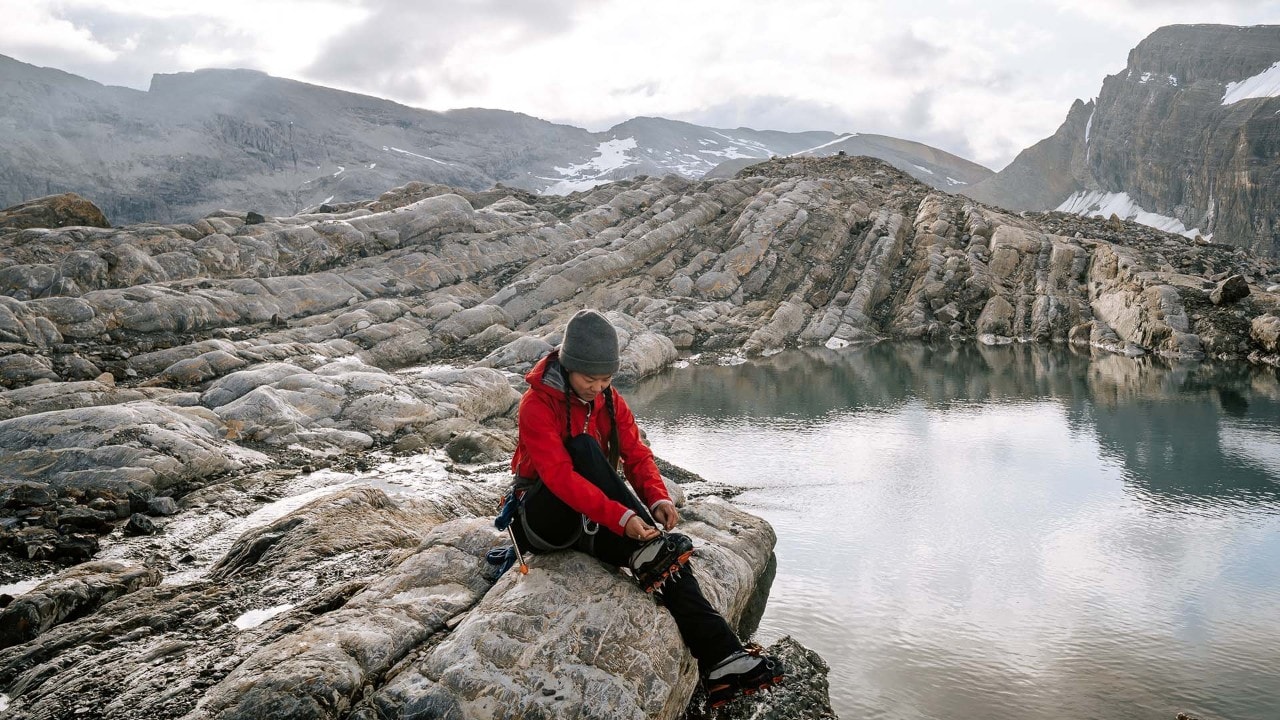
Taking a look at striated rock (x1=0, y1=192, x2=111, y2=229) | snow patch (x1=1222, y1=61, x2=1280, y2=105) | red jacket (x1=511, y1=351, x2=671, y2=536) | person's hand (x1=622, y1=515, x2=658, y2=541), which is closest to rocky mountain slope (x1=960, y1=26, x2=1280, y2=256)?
snow patch (x1=1222, y1=61, x2=1280, y2=105)

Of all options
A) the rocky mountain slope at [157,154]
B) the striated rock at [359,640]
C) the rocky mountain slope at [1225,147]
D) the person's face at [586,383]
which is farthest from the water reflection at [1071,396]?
the rocky mountain slope at [157,154]

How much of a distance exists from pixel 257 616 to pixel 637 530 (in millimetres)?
4834

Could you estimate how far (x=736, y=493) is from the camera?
19328mm

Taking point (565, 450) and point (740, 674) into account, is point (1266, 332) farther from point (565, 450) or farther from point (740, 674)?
point (565, 450)

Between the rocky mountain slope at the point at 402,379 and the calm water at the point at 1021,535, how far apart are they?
9.01 ft

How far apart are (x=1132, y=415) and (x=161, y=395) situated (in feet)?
117

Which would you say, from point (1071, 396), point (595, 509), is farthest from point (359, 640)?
point (1071, 396)

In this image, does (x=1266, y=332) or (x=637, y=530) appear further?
(x=1266, y=332)

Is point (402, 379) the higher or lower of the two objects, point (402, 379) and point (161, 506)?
the higher

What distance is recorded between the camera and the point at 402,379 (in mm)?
25797

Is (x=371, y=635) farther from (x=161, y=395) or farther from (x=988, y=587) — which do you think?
(x=161, y=395)

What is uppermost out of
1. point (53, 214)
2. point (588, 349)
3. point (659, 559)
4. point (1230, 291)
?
point (53, 214)

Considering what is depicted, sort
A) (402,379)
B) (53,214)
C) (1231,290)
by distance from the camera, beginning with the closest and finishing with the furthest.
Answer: (402,379)
(1231,290)
(53,214)

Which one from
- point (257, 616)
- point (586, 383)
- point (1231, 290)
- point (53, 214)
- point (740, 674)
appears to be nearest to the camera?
point (740, 674)
